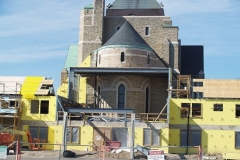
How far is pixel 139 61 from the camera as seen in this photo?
52125mm

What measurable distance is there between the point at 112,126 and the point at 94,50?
15208 millimetres

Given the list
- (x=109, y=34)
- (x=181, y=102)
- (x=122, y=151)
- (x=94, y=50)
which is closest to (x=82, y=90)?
(x=94, y=50)

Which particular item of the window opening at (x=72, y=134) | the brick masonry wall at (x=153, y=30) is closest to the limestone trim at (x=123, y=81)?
the window opening at (x=72, y=134)

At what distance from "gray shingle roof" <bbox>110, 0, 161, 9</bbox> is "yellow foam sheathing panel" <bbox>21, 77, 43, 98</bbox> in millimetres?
19272

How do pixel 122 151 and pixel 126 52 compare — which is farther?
pixel 126 52

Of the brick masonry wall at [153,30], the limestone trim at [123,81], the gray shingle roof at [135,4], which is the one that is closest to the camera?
the limestone trim at [123,81]

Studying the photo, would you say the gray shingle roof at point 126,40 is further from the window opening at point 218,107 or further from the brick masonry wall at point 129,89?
the window opening at point 218,107

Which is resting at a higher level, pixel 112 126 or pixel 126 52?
pixel 126 52

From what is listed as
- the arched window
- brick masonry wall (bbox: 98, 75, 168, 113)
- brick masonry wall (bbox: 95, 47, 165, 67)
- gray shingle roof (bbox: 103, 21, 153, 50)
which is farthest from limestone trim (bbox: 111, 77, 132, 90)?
gray shingle roof (bbox: 103, 21, 153, 50)

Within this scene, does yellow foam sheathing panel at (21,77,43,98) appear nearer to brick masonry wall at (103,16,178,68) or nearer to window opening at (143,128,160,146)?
window opening at (143,128,160,146)

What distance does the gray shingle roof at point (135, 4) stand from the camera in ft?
211

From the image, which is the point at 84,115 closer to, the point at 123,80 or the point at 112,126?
the point at 112,126

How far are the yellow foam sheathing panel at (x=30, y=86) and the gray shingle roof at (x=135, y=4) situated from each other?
1927 cm

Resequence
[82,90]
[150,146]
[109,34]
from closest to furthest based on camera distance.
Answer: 1. [150,146]
2. [82,90]
3. [109,34]
